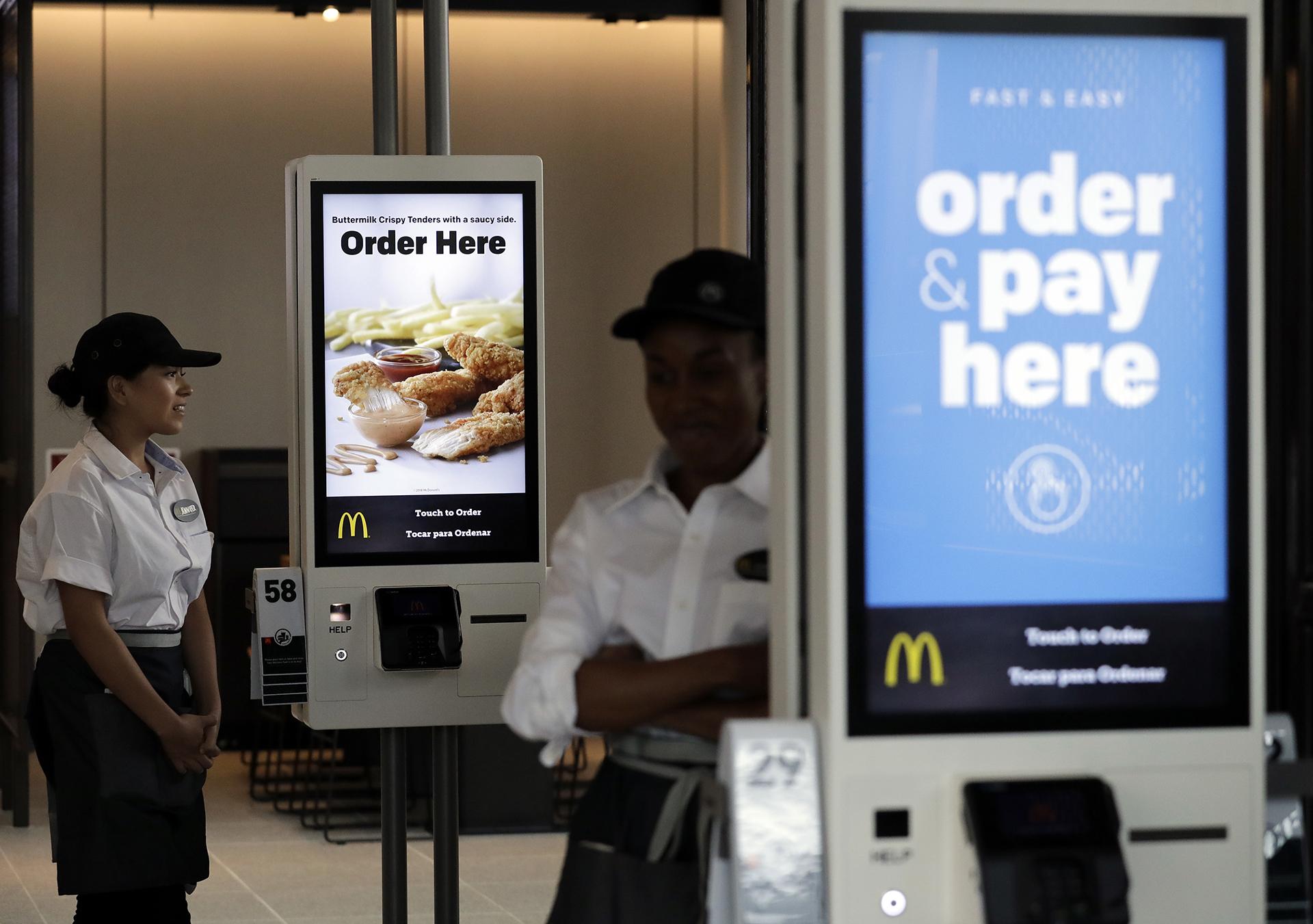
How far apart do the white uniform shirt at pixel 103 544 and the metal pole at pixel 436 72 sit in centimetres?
105

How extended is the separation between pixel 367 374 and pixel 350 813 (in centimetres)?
406

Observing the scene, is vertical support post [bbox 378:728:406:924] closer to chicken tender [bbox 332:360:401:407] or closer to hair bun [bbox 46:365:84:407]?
chicken tender [bbox 332:360:401:407]

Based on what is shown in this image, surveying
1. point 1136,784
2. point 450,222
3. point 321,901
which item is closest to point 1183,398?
point 1136,784

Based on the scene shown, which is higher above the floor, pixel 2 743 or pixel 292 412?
pixel 292 412

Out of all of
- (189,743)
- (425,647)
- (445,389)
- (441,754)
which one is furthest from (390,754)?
(445,389)

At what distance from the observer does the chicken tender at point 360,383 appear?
392cm

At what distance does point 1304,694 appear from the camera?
99.3 inches

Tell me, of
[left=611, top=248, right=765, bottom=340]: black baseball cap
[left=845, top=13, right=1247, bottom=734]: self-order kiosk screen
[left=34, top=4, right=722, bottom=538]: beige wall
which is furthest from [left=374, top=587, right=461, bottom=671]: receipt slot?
[left=34, top=4, right=722, bottom=538]: beige wall

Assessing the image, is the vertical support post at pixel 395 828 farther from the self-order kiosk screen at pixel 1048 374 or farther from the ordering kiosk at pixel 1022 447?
the self-order kiosk screen at pixel 1048 374

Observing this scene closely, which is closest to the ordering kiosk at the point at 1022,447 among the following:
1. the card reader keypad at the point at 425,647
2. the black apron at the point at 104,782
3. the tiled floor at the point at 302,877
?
the card reader keypad at the point at 425,647

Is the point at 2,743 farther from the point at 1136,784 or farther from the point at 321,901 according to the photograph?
the point at 1136,784

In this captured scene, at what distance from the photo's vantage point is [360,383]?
3.93 m

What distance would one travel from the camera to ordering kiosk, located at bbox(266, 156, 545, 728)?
12.8 ft

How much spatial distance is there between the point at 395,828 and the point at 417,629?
479mm
